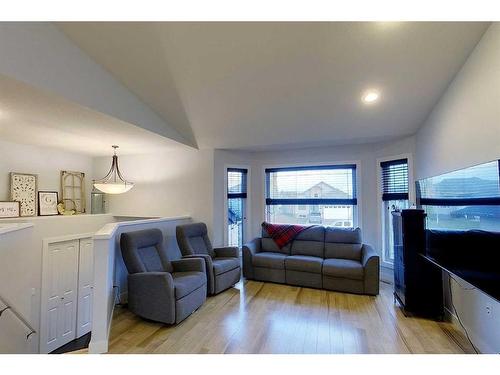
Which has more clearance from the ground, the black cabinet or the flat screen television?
the flat screen television

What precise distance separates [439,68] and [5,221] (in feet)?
19.1

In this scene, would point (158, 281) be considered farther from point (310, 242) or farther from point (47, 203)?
point (47, 203)

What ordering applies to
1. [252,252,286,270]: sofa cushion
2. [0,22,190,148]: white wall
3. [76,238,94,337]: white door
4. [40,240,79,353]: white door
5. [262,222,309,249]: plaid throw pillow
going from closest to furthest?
[0,22,190,148]: white wall, [40,240,79,353]: white door, [252,252,286,270]: sofa cushion, [76,238,94,337]: white door, [262,222,309,249]: plaid throw pillow

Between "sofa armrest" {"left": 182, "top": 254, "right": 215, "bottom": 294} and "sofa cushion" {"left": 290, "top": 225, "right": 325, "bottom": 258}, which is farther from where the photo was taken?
"sofa cushion" {"left": 290, "top": 225, "right": 325, "bottom": 258}

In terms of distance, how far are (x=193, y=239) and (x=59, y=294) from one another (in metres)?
2.28

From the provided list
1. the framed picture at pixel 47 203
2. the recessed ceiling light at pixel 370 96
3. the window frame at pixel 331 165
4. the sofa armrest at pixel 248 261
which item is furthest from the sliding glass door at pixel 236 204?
the framed picture at pixel 47 203

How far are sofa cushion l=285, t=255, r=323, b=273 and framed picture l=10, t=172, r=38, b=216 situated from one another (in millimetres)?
4267

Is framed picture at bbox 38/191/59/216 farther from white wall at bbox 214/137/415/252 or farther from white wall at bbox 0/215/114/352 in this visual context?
white wall at bbox 214/137/415/252

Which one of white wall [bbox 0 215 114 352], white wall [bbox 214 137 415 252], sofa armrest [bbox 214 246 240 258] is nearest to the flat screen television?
white wall [bbox 214 137 415 252]

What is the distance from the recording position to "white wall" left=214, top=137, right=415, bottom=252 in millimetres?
4355

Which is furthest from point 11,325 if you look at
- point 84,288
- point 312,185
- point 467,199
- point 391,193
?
point 391,193

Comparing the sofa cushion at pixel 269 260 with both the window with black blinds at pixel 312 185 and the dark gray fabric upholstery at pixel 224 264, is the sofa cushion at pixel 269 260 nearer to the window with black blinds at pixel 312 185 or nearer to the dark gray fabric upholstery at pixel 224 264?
the dark gray fabric upholstery at pixel 224 264

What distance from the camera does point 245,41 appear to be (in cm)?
238

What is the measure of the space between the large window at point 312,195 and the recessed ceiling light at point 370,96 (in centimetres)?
169
